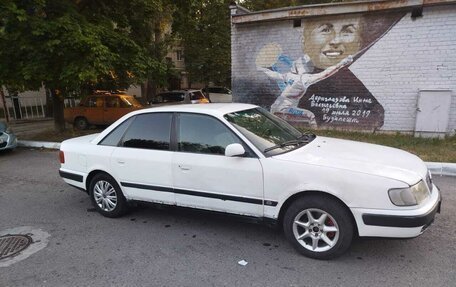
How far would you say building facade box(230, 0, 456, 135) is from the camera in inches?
347

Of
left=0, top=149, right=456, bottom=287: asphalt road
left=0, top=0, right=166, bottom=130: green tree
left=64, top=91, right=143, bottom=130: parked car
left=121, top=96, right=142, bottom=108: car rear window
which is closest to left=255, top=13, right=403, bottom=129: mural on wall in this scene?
left=0, top=0, right=166, bottom=130: green tree

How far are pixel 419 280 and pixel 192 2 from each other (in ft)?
40.9

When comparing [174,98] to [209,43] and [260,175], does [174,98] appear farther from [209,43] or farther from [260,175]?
[260,175]

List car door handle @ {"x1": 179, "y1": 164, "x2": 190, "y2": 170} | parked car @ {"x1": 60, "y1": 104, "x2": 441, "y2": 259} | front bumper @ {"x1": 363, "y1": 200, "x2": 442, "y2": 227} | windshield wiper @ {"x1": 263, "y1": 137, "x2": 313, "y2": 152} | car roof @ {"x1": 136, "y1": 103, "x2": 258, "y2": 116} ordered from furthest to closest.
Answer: car roof @ {"x1": 136, "y1": 103, "x2": 258, "y2": 116} → car door handle @ {"x1": 179, "y1": 164, "x2": 190, "y2": 170} → windshield wiper @ {"x1": 263, "y1": 137, "x2": 313, "y2": 152} → parked car @ {"x1": 60, "y1": 104, "x2": 441, "y2": 259} → front bumper @ {"x1": 363, "y1": 200, "x2": 442, "y2": 227}

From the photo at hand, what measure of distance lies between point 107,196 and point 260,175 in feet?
7.58

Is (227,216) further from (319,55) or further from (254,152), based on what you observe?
(319,55)

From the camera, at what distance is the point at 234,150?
3.50 metres


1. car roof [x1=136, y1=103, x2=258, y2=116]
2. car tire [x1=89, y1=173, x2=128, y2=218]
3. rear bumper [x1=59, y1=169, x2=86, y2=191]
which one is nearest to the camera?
car roof [x1=136, y1=103, x2=258, y2=116]

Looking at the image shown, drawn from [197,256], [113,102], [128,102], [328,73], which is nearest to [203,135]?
[197,256]

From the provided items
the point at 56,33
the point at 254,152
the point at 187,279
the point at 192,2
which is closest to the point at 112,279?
the point at 187,279

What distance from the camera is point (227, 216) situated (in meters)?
3.86

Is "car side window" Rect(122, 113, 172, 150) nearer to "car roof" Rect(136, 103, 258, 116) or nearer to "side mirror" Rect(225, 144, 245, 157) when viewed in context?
"car roof" Rect(136, 103, 258, 116)

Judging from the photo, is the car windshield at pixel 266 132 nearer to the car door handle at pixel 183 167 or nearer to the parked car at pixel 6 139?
the car door handle at pixel 183 167

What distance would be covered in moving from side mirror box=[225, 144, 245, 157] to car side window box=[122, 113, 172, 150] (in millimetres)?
946
